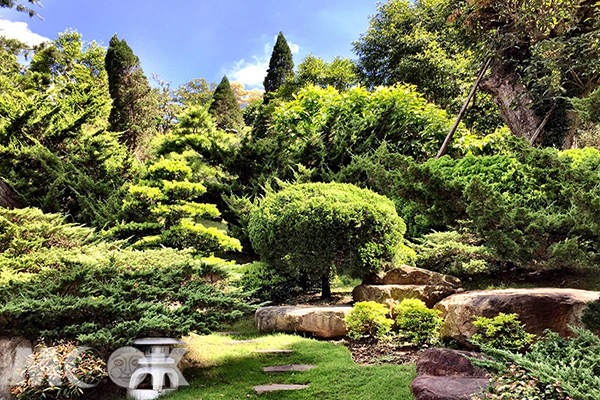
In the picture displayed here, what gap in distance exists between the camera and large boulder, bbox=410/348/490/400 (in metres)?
2.75

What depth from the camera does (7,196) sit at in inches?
352

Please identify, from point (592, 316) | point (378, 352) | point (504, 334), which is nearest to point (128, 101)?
point (378, 352)

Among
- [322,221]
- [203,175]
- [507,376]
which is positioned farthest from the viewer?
[203,175]

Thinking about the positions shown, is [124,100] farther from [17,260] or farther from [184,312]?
[184,312]

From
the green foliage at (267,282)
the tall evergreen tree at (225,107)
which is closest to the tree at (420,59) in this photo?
the tall evergreen tree at (225,107)

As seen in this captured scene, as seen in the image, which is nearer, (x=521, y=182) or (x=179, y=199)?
(x=521, y=182)

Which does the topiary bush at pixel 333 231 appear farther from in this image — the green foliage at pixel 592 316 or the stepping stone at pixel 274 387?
the green foliage at pixel 592 316

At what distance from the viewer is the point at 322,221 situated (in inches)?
234

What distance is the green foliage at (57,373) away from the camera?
350 cm

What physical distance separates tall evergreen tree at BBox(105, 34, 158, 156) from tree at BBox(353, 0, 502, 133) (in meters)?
11.3

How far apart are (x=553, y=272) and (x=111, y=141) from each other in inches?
431

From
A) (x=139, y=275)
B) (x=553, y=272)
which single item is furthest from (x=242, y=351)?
(x=553, y=272)

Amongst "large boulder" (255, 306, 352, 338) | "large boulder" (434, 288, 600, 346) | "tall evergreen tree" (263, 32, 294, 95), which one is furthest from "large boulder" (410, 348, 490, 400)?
"tall evergreen tree" (263, 32, 294, 95)

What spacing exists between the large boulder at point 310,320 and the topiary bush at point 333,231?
835 millimetres
